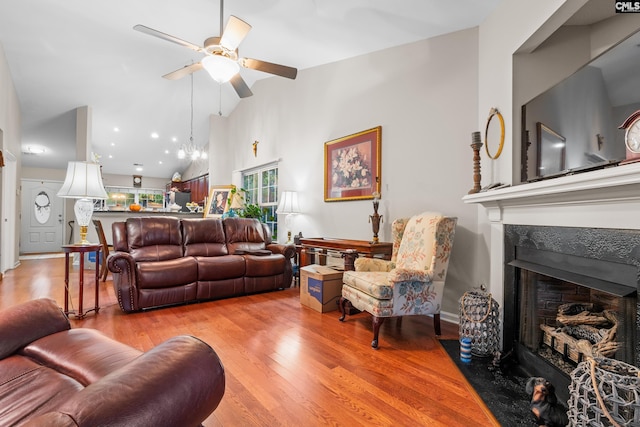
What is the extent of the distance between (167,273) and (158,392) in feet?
9.75

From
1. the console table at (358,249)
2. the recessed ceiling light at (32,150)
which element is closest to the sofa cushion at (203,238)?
the console table at (358,249)

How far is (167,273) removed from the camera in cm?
326

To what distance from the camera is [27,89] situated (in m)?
5.55

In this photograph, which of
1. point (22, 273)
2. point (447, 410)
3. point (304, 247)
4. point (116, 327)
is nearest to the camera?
point (447, 410)

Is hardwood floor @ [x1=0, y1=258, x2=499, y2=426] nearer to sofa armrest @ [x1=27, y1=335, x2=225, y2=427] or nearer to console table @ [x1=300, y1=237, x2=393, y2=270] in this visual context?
console table @ [x1=300, y1=237, x2=393, y2=270]

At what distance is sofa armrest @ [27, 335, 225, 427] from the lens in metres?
0.52

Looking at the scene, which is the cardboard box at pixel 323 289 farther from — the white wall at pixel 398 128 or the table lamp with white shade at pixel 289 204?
the table lamp with white shade at pixel 289 204

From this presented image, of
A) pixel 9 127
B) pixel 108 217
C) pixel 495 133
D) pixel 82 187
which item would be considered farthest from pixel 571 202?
pixel 9 127

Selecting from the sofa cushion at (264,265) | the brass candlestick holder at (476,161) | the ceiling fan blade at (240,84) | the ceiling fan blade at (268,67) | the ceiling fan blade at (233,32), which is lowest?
the sofa cushion at (264,265)

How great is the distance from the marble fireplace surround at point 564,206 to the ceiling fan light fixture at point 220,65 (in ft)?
7.48

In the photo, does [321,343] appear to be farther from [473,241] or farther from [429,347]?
[473,241]

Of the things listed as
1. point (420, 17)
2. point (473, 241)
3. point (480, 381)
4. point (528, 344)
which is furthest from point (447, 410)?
point (420, 17)

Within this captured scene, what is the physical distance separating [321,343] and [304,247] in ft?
5.78

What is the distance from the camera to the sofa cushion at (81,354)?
3.27 feet
